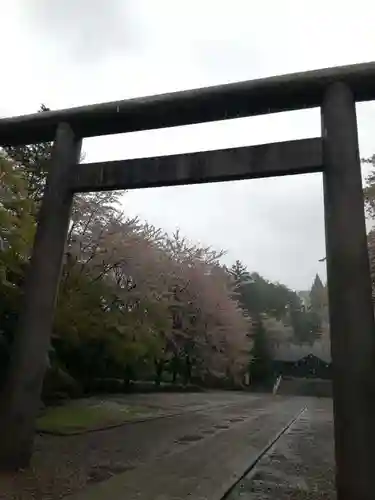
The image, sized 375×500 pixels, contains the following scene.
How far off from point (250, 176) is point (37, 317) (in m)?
3.81

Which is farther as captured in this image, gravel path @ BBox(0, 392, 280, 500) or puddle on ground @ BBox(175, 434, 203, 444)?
puddle on ground @ BBox(175, 434, 203, 444)

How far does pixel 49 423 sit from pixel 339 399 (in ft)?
29.6

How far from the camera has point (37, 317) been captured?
6.80m

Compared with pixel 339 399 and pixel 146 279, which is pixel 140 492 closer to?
pixel 339 399

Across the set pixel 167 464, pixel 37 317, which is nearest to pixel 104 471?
pixel 167 464

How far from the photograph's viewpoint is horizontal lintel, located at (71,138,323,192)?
6438 millimetres

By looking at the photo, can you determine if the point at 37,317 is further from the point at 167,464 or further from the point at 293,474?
the point at 293,474

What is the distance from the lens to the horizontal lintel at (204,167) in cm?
644

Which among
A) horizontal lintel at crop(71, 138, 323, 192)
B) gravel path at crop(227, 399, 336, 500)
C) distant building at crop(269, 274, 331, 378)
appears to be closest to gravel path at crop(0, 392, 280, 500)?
gravel path at crop(227, 399, 336, 500)

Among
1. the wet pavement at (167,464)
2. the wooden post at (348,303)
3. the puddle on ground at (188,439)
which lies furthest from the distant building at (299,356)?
the wooden post at (348,303)

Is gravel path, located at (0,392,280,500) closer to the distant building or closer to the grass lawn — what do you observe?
the grass lawn

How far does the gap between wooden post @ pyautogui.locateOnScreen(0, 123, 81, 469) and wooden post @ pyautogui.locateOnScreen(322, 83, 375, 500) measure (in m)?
4.10

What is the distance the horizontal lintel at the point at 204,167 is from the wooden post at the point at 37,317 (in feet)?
1.18

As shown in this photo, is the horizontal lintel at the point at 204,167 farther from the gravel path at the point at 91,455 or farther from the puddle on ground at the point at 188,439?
the puddle on ground at the point at 188,439
